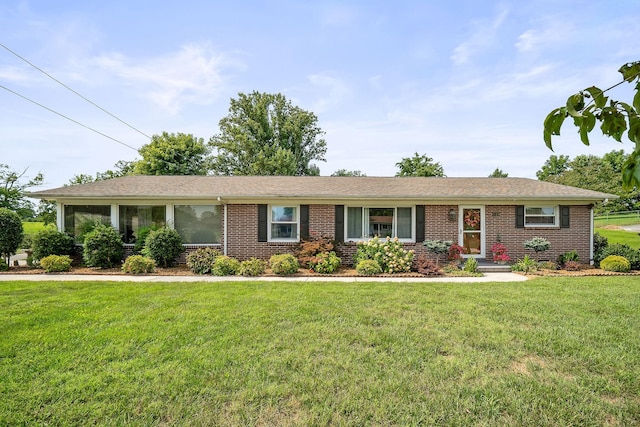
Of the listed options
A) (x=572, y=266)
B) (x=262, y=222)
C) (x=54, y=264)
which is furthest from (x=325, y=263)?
(x=54, y=264)

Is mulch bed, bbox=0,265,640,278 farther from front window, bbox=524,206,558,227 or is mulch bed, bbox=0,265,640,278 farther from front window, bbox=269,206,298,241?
front window, bbox=524,206,558,227

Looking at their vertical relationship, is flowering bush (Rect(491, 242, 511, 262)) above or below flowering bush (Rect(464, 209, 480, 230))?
below

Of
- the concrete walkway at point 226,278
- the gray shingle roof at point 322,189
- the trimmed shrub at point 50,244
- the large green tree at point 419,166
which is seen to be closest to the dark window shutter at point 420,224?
the gray shingle roof at point 322,189

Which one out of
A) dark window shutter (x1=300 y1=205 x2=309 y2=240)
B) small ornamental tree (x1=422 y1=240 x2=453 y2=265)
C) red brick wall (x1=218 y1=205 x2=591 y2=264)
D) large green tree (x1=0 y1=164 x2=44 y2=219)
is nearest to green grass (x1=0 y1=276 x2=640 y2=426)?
small ornamental tree (x1=422 y1=240 x2=453 y2=265)

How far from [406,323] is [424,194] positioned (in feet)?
22.4

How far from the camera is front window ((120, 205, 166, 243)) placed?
11320 mm

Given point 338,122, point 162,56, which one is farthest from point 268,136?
point 162,56

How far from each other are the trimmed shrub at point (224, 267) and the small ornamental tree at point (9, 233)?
6818 mm

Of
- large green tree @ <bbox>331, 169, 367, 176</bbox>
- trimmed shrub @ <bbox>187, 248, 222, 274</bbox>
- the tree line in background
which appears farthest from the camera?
large green tree @ <bbox>331, 169, 367, 176</bbox>

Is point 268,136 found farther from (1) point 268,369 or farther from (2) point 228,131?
(1) point 268,369

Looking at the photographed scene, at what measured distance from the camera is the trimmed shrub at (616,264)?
981 cm

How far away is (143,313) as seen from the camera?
536 centimetres

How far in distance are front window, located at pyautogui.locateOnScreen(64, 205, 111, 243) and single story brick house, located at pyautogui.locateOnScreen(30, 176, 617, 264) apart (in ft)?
0.10

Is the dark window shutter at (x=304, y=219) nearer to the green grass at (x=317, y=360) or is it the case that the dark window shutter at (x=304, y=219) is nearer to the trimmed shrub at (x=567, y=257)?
the green grass at (x=317, y=360)
